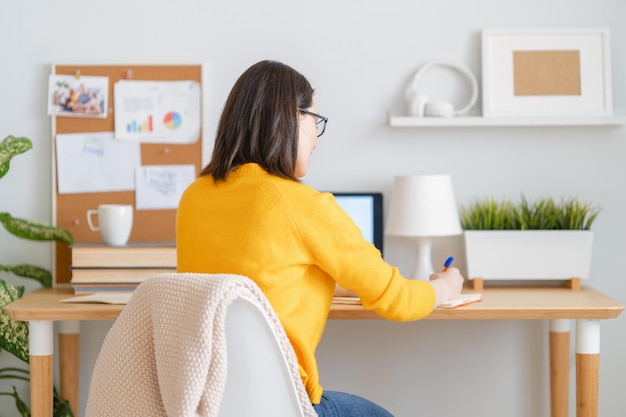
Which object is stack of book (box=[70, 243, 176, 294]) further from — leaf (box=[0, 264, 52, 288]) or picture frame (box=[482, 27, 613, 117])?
picture frame (box=[482, 27, 613, 117])

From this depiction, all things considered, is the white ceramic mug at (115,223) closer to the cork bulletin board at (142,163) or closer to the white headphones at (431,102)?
the cork bulletin board at (142,163)

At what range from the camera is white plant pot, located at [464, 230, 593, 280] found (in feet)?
7.94

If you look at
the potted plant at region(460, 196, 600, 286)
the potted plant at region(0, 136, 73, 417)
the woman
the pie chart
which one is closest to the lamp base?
the potted plant at region(460, 196, 600, 286)

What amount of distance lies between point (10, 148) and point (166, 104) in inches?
17.8

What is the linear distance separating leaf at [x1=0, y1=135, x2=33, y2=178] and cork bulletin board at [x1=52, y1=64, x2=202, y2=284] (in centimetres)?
20

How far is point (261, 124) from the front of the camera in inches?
65.8

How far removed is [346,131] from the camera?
2566 mm

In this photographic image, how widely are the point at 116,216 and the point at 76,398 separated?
1.85ft

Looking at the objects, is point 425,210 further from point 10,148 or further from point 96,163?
point 10,148

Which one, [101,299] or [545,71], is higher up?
[545,71]

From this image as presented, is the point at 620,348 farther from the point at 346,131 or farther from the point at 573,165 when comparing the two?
the point at 346,131

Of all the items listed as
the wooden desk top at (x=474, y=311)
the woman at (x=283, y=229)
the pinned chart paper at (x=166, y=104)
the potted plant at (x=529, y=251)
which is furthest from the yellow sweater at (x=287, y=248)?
the pinned chart paper at (x=166, y=104)

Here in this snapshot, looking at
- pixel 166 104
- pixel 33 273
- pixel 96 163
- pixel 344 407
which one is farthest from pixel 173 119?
pixel 344 407

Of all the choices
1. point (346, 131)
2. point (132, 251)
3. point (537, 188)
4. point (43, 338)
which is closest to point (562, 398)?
point (537, 188)
